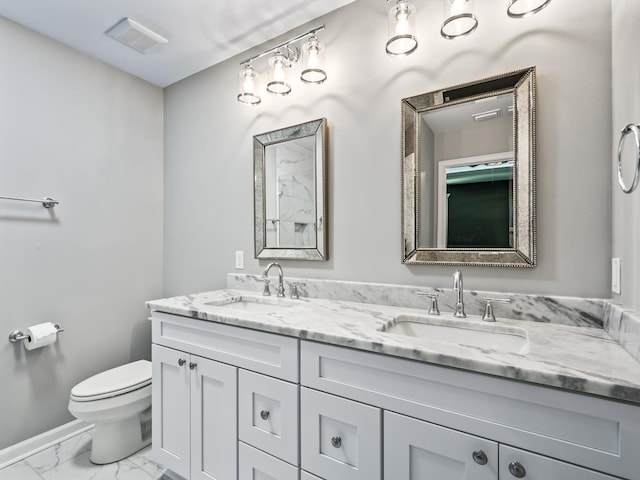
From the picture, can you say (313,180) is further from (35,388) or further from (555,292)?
(35,388)

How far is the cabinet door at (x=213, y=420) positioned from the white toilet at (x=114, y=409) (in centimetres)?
56

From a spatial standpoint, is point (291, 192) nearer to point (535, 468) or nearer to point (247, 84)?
point (247, 84)

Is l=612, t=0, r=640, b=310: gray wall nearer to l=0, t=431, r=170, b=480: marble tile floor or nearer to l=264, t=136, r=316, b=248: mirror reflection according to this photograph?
l=264, t=136, r=316, b=248: mirror reflection

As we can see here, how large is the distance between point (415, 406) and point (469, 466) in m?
0.18

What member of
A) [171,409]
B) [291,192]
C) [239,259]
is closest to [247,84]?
[291,192]

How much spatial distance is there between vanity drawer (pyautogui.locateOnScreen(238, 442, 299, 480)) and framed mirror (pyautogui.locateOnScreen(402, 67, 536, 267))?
958mm

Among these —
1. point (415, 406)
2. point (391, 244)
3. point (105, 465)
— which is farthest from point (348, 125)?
point (105, 465)

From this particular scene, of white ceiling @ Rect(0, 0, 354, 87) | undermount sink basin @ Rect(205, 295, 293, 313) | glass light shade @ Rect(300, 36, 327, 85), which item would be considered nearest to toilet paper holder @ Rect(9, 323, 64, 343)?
undermount sink basin @ Rect(205, 295, 293, 313)

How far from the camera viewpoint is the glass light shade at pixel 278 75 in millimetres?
1734

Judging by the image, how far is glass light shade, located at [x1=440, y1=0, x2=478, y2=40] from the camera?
1224mm

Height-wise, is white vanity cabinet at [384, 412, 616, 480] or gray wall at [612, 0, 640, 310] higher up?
gray wall at [612, 0, 640, 310]

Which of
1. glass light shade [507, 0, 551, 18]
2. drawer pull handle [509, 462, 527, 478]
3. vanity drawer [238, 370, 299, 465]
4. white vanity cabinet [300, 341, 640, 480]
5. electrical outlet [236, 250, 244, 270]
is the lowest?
vanity drawer [238, 370, 299, 465]

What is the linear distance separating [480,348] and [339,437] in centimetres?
53

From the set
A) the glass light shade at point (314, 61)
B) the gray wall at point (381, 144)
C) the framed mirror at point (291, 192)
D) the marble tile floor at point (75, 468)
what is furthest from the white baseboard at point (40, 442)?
the glass light shade at point (314, 61)
